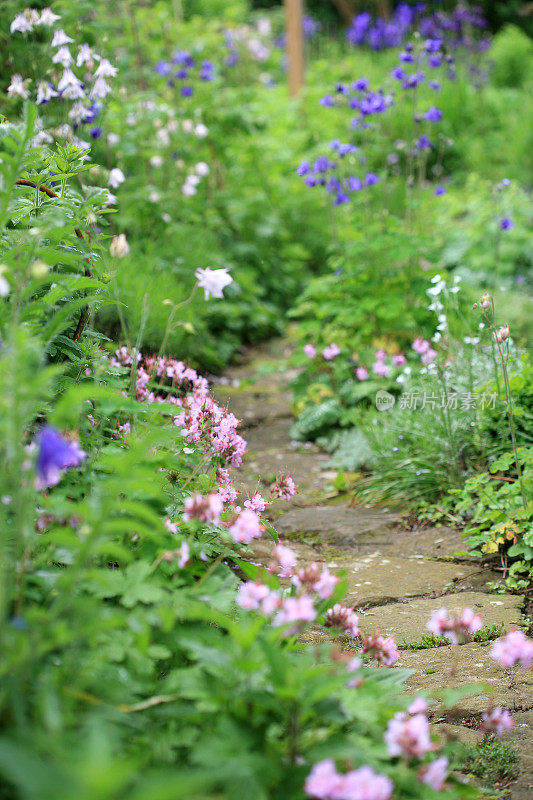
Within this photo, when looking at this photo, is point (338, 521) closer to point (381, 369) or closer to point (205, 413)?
point (381, 369)

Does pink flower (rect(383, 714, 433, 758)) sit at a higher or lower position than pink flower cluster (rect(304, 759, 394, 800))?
lower

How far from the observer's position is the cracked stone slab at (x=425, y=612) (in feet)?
6.95

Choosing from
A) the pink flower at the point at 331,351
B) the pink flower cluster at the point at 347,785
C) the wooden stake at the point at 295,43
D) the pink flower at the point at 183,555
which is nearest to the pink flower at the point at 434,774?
the pink flower cluster at the point at 347,785

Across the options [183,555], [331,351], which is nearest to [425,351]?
[331,351]

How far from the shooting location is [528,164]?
6.92 meters

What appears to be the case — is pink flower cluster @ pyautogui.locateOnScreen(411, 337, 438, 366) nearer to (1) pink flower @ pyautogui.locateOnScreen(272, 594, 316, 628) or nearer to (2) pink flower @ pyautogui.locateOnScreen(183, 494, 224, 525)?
(2) pink flower @ pyautogui.locateOnScreen(183, 494, 224, 525)

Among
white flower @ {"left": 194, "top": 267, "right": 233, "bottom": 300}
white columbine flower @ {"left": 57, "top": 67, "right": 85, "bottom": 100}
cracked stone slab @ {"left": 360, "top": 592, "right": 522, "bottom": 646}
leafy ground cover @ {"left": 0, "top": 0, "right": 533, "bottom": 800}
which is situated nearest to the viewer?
leafy ground cover @ {"left": 0, "top": 0, "right": 533, "bottom": 800}

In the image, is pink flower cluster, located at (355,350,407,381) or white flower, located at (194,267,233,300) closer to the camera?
white flower, located at (194,267,233,300)

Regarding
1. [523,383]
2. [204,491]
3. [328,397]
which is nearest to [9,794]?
[204,491]

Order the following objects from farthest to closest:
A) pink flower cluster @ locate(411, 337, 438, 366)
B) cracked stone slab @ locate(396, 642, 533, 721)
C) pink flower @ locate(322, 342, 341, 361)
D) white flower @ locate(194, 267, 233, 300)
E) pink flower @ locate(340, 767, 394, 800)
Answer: pink flower @ locate(322, 342, 341, 361) < pink flower cluster @ locate(411, 337, 438, 366) < cracked stone slab @ locate(396, 642, 533, 721) < white flower @ locate(194, 267, 233, 300) < pink flower @ locate(340, 767, 394, 800)

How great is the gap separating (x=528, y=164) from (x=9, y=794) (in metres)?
7.10

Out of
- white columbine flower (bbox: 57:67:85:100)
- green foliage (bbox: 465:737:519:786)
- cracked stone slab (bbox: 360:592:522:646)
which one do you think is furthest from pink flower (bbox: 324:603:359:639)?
white columbine flower (bbox: 57:67:85:100)

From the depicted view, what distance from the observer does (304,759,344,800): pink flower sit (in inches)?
41.1

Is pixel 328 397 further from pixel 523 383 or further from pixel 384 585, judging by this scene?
pixel 384 585
